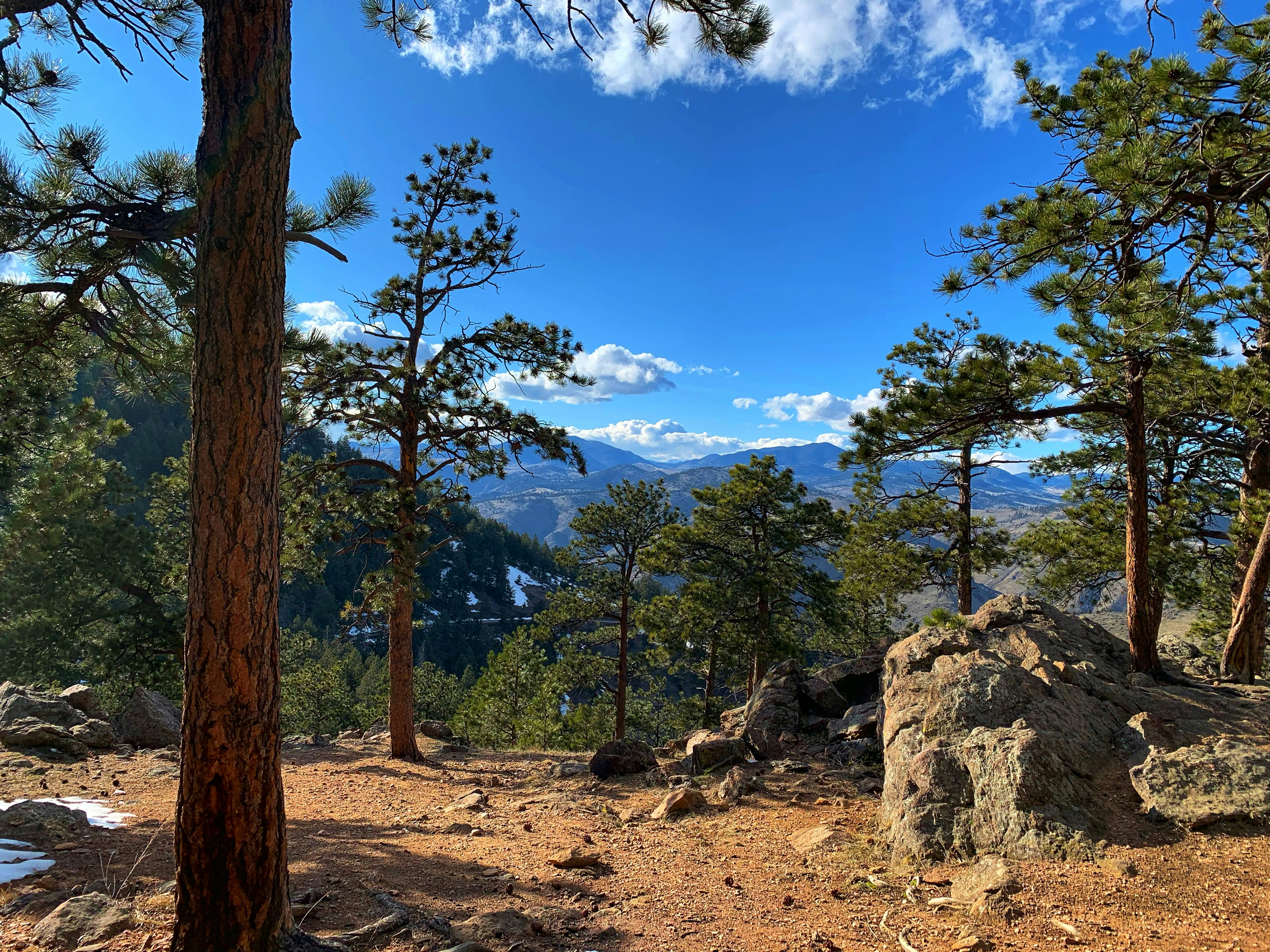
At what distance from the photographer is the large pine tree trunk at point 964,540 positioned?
12828 millimetres

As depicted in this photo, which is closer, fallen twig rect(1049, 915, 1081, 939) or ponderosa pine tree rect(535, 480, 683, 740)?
fallen twig rect(1049, 915, 1081, 939)

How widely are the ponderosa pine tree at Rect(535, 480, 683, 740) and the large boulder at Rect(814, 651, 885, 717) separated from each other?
25.3ft

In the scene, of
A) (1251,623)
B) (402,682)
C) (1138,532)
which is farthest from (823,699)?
(402,682)

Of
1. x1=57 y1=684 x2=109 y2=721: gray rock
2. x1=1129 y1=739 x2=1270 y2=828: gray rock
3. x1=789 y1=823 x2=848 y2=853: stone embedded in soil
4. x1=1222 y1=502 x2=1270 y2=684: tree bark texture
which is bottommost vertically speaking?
x1=57 y1=684 x2=109 y2=721: gray rock

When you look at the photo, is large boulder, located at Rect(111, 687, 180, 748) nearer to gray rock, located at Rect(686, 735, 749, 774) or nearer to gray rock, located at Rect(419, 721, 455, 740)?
gray rock, located at Rect(419, 721, 455, 740)

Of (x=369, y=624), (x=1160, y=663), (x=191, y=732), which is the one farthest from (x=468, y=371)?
(x=1160, y=663)

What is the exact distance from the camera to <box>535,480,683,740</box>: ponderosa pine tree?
714 inches

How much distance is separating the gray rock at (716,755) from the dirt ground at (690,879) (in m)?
1.04

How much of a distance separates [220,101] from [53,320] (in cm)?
396

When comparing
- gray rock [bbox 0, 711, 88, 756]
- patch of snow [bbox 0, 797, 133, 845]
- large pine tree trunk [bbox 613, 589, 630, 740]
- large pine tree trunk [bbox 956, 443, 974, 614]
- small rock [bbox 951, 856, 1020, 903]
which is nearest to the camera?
small rock [bbox 951, 856, 1020, 903]

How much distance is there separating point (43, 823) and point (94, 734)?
20.3ft

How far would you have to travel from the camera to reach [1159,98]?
4.70 metres

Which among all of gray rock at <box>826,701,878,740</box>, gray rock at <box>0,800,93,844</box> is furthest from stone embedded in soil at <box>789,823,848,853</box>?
gray rock at <box>0,800,93,844</box>

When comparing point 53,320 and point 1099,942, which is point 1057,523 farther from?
point 53,320
